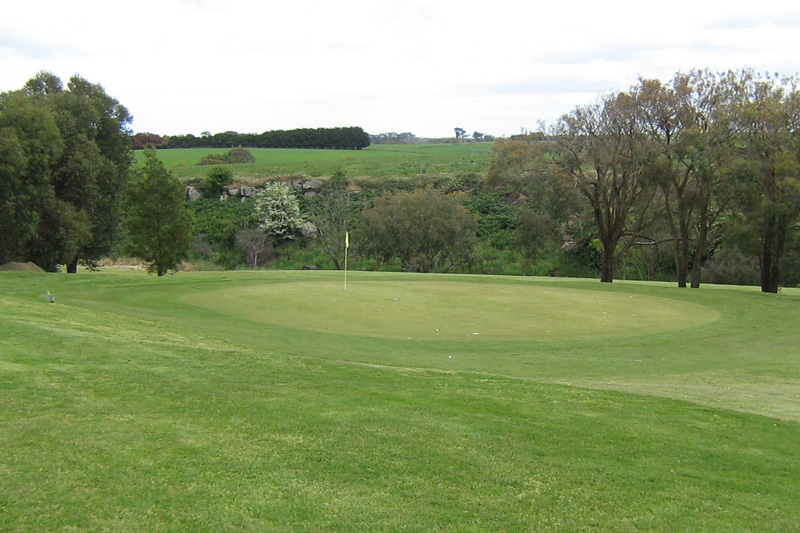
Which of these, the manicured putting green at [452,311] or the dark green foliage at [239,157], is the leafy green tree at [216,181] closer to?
the dark green foliage at [239,157]

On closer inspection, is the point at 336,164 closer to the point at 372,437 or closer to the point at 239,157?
the point at 239,157

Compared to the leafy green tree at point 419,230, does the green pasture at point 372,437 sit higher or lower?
lower

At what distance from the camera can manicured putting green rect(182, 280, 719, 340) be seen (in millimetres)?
17609

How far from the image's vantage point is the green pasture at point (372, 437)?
533cm

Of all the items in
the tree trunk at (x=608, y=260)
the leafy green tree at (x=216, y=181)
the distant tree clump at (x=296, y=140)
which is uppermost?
the distant tree clump at (x=296, y=140)

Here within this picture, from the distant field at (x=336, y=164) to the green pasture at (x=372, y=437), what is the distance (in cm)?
7554

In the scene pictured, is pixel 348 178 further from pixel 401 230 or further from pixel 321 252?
pixel 401 230

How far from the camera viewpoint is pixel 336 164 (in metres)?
99.5

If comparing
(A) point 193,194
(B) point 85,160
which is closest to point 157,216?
(B) point 85,160

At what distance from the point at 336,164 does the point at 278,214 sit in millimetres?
27336

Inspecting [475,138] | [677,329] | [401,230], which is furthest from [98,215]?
[475,138]

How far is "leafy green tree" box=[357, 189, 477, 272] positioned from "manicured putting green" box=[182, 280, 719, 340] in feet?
99.5

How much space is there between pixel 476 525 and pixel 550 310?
16.3 m

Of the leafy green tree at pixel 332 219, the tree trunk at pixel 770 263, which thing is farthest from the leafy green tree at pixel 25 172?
the tree trunk at pixel 770 263
